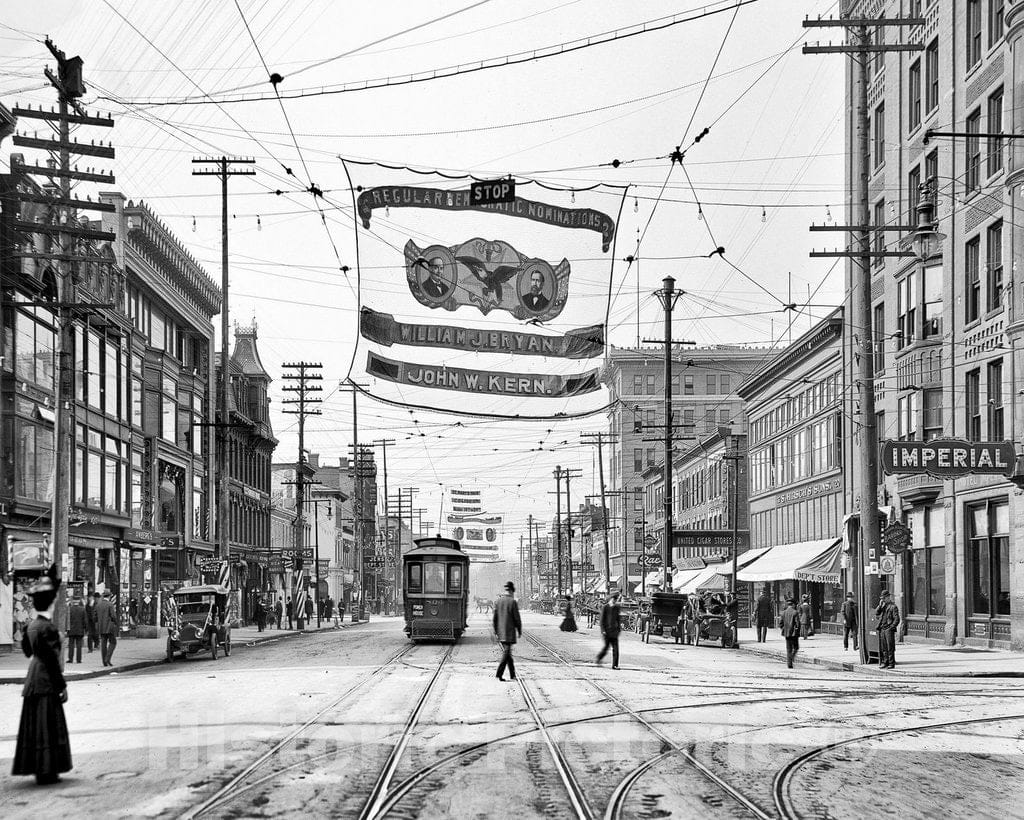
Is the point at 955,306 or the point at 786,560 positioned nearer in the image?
the point at 955,306

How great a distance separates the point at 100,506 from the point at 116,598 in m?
4.35

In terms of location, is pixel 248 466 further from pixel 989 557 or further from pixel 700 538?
pixel 989 557

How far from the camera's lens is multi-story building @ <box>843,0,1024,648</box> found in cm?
3155

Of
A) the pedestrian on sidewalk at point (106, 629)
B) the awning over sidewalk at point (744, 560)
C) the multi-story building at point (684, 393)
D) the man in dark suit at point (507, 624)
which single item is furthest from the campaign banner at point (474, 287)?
the multi-story building at point (684, 393)

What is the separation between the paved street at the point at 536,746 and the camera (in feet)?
33.7

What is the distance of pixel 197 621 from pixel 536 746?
2038cm

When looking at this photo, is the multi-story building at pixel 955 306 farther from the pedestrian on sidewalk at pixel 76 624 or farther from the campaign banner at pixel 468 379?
the pedestrian on sidewalk at pixel 76 624

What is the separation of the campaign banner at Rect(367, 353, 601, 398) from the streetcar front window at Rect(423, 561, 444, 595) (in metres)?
26.2

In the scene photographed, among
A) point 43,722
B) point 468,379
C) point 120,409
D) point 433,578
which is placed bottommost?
point 433,578

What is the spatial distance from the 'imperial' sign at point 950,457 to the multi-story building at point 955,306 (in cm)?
203

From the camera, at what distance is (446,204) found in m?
13.9

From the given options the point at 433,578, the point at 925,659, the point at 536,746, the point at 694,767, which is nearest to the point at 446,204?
the point at 536,746

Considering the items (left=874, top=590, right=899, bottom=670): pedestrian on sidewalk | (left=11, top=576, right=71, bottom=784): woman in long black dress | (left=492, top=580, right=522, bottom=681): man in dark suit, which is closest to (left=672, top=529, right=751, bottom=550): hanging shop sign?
(left=874, top=590, right=899, bottom=670): pedestrian on sidewalk

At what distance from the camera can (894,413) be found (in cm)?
4016
